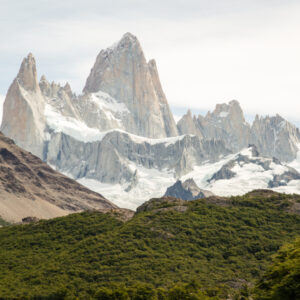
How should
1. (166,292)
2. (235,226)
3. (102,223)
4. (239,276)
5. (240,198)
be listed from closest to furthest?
1. (166,292)
2. (239,276)
3. (235,226)
4. (102,223)
5. (240,198)

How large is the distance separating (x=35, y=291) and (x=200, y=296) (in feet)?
62.8

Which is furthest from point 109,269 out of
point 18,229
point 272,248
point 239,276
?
point 18,229

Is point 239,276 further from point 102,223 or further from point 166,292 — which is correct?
point 102,223

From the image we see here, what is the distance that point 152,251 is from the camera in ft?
279

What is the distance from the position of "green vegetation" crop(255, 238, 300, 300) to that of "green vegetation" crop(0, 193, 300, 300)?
8254 mm

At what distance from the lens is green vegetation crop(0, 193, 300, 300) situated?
75062 millimetres

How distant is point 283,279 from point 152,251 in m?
29.5

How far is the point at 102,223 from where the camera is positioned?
9994 centimetres

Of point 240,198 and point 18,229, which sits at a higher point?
point 240,198

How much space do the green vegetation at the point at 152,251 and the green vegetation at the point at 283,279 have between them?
8.25m

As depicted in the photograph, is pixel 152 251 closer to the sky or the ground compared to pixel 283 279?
closer to the ground

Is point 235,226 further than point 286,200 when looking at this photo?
No

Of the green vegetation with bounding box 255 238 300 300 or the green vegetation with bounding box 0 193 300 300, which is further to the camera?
the green vegetation with bounding box 0 193 300 300

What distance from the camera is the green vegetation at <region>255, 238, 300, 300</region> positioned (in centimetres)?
5644
